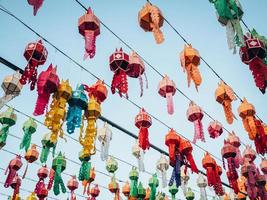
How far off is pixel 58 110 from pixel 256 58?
3238 millimetres

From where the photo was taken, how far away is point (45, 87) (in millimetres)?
4969

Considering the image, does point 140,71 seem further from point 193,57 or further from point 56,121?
point 56,121

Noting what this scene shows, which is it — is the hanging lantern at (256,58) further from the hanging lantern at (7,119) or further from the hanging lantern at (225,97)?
the hanging lantern at (7,119)

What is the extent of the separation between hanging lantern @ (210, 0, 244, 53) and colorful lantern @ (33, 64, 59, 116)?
102 inches

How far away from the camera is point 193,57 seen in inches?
221

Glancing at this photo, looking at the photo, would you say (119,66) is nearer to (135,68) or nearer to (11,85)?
(135,68)

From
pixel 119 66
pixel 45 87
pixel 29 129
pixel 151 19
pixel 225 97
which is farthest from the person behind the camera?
pixel 29 129

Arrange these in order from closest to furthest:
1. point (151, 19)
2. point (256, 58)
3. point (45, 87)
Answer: point (45, 87) → point (151, 19) → point (256, 58)

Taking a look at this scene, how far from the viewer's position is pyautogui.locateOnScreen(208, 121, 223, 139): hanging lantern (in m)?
7.68

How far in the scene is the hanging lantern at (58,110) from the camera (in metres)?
4.97

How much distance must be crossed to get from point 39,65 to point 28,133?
1955mm

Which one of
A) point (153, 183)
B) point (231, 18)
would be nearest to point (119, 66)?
point (231, 18)

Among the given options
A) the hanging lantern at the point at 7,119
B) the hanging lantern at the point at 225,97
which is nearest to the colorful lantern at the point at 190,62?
the hanging lantern at the point at 225,97

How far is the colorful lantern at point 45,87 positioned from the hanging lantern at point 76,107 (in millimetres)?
374
